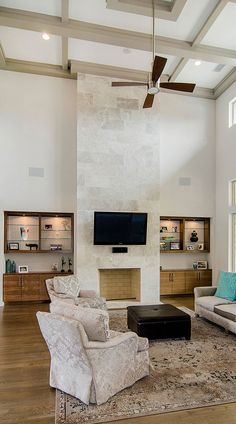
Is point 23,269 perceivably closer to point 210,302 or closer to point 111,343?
point 210,302

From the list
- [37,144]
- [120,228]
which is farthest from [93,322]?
[37,144]

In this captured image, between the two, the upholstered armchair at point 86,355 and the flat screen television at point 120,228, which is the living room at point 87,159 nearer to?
the flat screen television at point 120,228

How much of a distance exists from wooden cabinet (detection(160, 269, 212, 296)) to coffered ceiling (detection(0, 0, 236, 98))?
17.2 feet

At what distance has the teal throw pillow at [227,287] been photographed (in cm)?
560

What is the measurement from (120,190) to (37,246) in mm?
2565

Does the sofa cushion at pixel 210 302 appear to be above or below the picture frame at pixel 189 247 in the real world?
below

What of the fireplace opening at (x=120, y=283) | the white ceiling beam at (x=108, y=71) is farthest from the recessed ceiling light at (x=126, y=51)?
the fireplace opening at (x=120, y=283)

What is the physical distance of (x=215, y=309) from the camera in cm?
536

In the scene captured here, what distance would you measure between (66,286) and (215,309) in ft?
9.20

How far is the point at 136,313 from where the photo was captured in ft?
15.7

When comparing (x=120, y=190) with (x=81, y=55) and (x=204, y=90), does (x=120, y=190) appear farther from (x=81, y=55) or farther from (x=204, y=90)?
(x=204, y=90)

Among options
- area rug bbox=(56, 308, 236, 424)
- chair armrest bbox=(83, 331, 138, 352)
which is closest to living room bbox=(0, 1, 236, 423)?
area rug bbox=(56, 308, 236, 424)

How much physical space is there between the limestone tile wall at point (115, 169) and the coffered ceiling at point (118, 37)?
0.65 m

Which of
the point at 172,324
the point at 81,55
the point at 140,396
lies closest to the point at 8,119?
the point at 81,55
